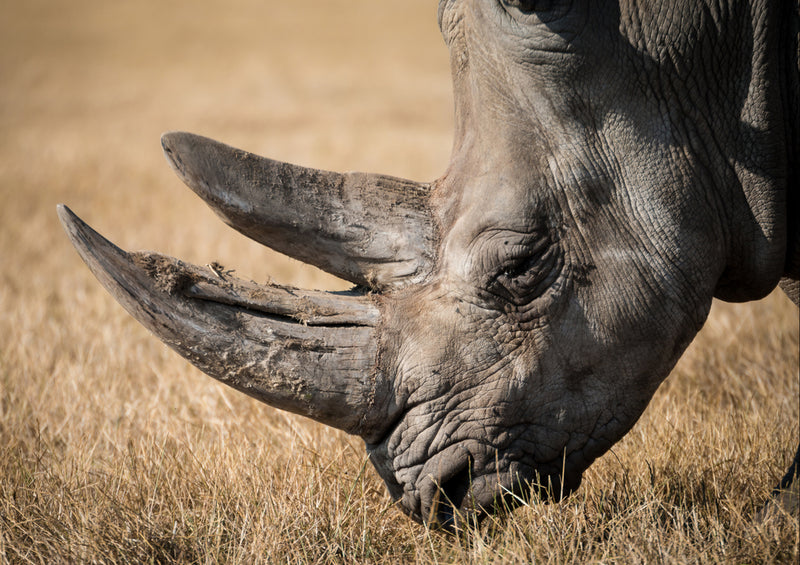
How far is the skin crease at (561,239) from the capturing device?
2582 millimetres

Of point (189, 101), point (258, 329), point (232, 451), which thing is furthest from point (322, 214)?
point (189, 101)

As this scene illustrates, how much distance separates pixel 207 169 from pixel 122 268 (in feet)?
1.31

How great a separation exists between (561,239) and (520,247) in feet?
0.49

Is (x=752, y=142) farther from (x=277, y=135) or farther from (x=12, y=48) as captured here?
(x=12, y=48)

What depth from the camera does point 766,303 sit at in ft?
18.2

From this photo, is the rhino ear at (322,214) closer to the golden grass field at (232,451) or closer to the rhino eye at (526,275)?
the rhino eye at (526,275)

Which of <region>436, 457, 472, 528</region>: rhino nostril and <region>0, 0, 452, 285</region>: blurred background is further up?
<region>0, 0, 452, 285</region>: blurred background

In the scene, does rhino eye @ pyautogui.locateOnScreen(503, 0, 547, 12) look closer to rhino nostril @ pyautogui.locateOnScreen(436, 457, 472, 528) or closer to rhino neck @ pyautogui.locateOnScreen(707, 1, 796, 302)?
rhino neck @ pyautogui.locateOnScreen(707, 1, 796, 302)

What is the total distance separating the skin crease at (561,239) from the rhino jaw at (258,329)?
11 cm

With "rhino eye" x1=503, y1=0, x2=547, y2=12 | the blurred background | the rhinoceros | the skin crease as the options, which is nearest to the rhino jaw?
the rhinoceros

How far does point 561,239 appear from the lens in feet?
8.66

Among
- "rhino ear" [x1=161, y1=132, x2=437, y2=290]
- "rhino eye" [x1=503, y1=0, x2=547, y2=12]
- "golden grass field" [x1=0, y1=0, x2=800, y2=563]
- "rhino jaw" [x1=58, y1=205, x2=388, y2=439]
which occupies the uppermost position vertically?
"rhino eye" [x1=503, y1=0, x2=547, y2=12]

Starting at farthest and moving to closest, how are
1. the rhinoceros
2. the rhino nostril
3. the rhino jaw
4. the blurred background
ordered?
the blurred background < the rhino nostril < the rhinoceros < the rhino jaw

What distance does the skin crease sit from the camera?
8.47ft
